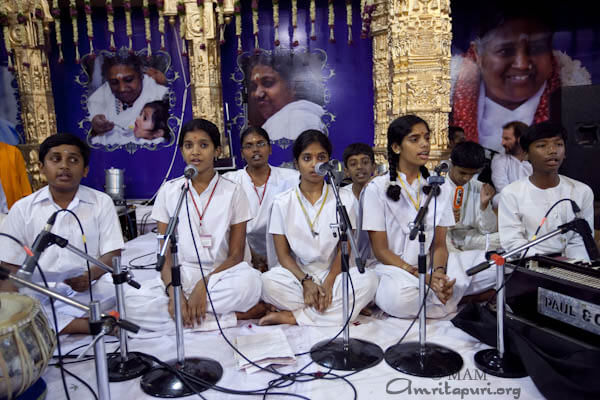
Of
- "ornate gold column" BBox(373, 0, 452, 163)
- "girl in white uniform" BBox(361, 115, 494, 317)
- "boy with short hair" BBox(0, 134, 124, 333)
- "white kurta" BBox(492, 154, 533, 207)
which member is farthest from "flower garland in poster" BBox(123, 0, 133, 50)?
"white kurta" BBox(492, 154, 533, 207)

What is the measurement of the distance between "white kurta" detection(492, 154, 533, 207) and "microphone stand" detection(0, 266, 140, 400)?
476 centimetres

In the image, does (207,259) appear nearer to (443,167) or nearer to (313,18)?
(443,167)

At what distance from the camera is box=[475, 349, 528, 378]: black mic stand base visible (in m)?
1.92

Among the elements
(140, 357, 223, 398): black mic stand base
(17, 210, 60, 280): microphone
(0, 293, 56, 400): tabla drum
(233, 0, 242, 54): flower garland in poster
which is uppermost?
(233, 0, 242, 54): flower garland in poster

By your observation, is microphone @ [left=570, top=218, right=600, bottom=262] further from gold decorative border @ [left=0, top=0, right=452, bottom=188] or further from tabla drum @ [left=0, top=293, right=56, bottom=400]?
gold decorative border @ [left=0, top=0, right=452, bottom=188]

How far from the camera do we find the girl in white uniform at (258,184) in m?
3.44

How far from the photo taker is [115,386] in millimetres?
1958

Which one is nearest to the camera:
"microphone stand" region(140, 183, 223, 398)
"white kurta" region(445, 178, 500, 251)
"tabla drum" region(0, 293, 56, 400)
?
"tabla drum" region(0, 293, 56, 400)

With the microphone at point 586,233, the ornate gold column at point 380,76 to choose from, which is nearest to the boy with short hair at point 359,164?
the microphone at point 586,233

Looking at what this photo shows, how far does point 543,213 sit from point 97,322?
2.53 m

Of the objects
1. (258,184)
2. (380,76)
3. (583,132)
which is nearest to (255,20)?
(380,76)

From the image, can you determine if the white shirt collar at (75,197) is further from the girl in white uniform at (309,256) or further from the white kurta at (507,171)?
the white kurta at (507,171)

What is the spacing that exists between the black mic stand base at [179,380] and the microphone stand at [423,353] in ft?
2.75

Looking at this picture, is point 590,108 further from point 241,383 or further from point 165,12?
point 165,12
